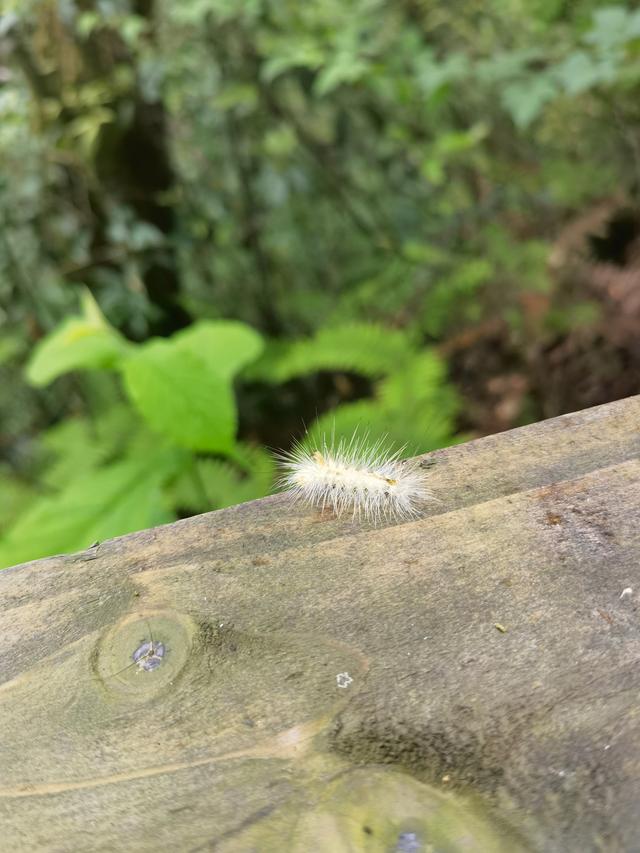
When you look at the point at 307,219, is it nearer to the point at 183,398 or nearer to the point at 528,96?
the point at 528,96

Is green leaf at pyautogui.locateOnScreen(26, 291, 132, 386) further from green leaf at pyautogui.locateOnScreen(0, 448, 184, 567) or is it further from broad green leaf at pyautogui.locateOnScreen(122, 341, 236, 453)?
green leaf at pyautogui.locateOnScreen(0, 448, 184, 567)

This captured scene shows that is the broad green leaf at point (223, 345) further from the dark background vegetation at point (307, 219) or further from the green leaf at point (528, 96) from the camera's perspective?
the green leaf at point (528, 96)

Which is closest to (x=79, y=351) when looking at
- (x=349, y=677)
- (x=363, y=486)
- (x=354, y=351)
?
(x=354, y=351)

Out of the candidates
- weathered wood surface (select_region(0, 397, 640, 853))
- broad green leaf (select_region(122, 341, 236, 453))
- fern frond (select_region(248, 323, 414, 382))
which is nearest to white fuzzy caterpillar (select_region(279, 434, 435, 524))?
weathered wood surface (select_region(0, 397, 640, 853))

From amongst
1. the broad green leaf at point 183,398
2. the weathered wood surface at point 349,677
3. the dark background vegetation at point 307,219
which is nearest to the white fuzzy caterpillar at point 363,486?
the weathered wood surface at point 349,677

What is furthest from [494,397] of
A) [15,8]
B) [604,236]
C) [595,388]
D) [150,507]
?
[15,8]

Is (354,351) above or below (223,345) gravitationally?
below
